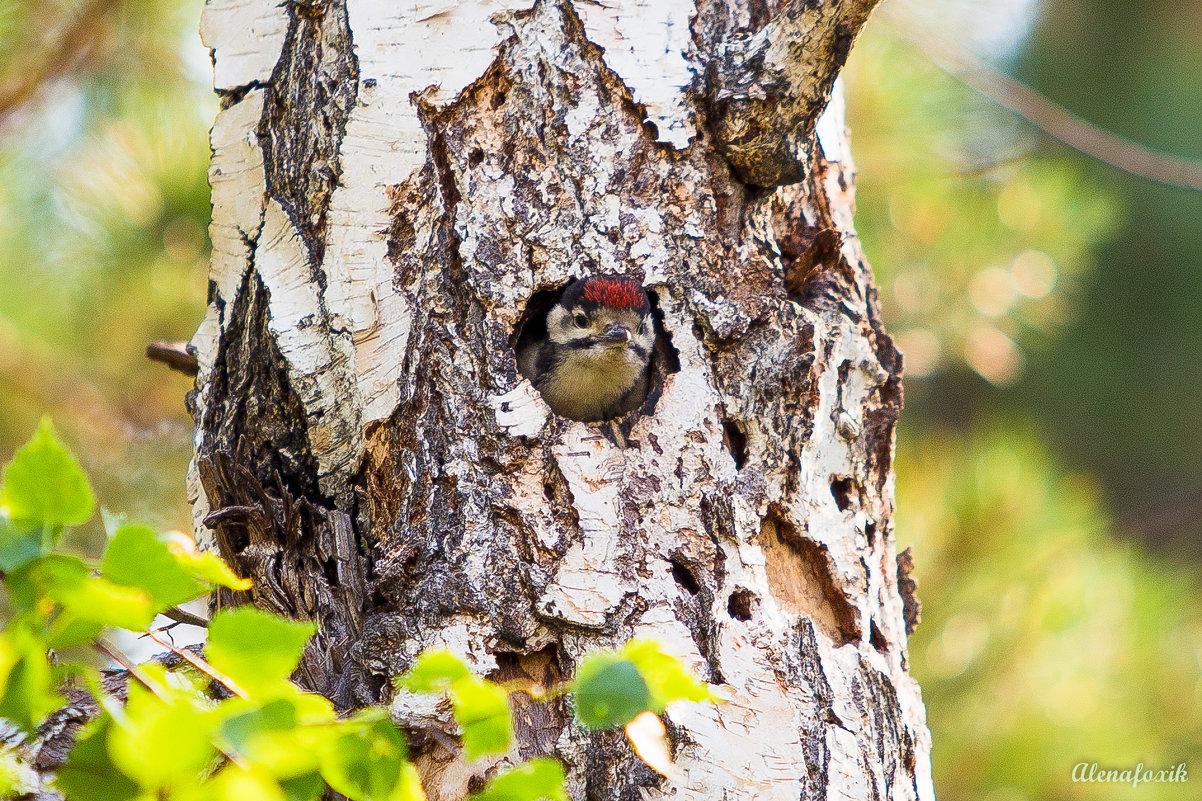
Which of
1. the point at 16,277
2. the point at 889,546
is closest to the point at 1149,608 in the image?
the point at 889,546

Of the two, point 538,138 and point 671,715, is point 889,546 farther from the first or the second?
point 538,138

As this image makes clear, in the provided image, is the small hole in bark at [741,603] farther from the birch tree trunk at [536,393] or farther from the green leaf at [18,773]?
the green leaf at [18,773]

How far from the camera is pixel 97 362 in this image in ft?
15.5

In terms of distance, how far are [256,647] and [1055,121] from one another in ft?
12.7

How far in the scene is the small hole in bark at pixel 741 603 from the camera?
2.02 metres

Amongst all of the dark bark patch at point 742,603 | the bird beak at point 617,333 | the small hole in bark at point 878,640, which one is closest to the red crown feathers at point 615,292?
the bird beak at point 617,333

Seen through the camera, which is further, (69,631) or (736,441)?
(736,441)

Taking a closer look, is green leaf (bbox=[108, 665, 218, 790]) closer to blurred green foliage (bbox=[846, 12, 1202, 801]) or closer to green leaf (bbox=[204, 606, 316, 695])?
green leaf (bbox=[204, 606, 316, 695])

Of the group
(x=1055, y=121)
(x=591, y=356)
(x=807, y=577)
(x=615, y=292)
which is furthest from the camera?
(x=1055, y=121)

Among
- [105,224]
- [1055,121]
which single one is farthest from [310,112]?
[1055,121]

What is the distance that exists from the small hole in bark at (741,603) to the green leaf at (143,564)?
1161 mm

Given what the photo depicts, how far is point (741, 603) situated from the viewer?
2.03 meters

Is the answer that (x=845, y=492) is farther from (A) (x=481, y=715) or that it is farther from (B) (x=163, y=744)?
(B) (x=163, y=744)

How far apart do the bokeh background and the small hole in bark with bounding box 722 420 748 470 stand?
223 centimetres
